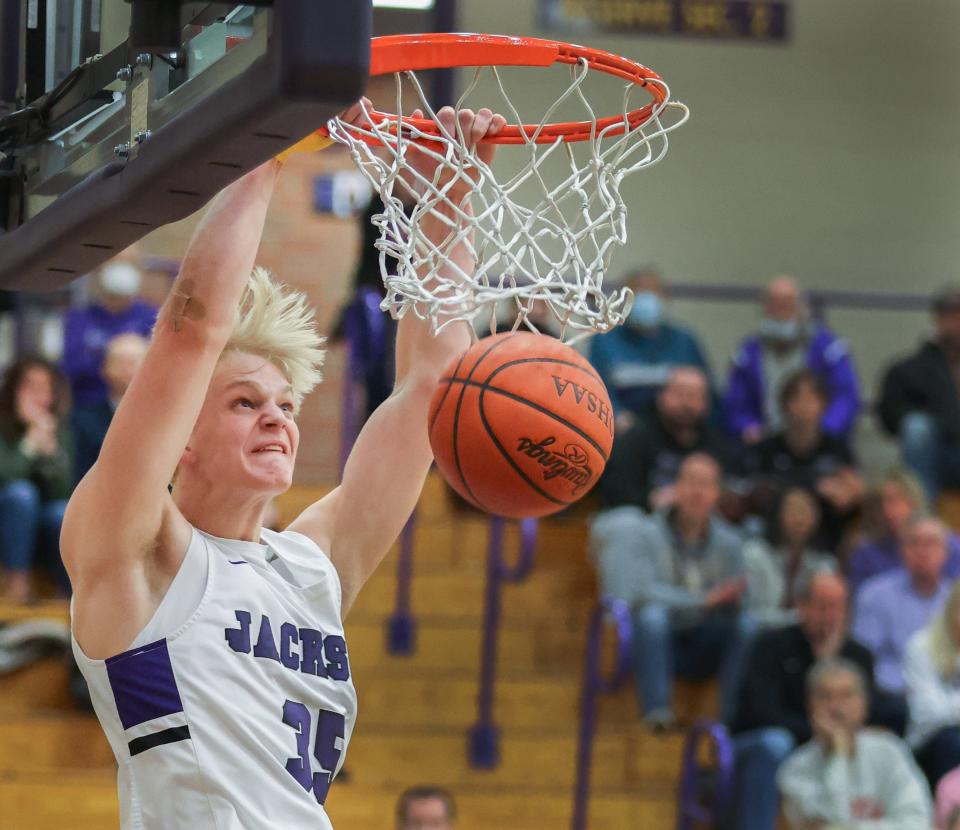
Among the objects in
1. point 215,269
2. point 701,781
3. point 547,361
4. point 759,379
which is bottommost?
point 701,781

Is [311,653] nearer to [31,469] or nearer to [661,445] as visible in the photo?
[31,469]

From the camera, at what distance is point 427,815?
5551mm

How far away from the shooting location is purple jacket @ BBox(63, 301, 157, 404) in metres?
7.80

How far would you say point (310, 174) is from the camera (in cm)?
1062

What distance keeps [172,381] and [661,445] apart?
18.1ft

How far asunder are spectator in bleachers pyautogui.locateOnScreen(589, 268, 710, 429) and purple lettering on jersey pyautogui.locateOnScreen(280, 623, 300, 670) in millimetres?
5645

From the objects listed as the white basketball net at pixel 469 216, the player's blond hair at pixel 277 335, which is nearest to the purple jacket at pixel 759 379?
the white basketball net at pixel 469 216

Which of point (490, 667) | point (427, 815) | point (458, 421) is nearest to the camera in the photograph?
point (458, 421)

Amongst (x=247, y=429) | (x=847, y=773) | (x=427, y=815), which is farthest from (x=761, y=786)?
(x=247, y=429)

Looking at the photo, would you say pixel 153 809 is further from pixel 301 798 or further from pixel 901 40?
pixel 901 40

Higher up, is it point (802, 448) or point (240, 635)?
point (240, 635)

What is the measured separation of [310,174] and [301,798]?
815 centimetres

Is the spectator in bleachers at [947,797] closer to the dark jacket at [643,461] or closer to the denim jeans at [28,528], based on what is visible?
the dark jacket at [643,461]

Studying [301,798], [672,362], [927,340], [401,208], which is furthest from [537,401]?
[927,340]
